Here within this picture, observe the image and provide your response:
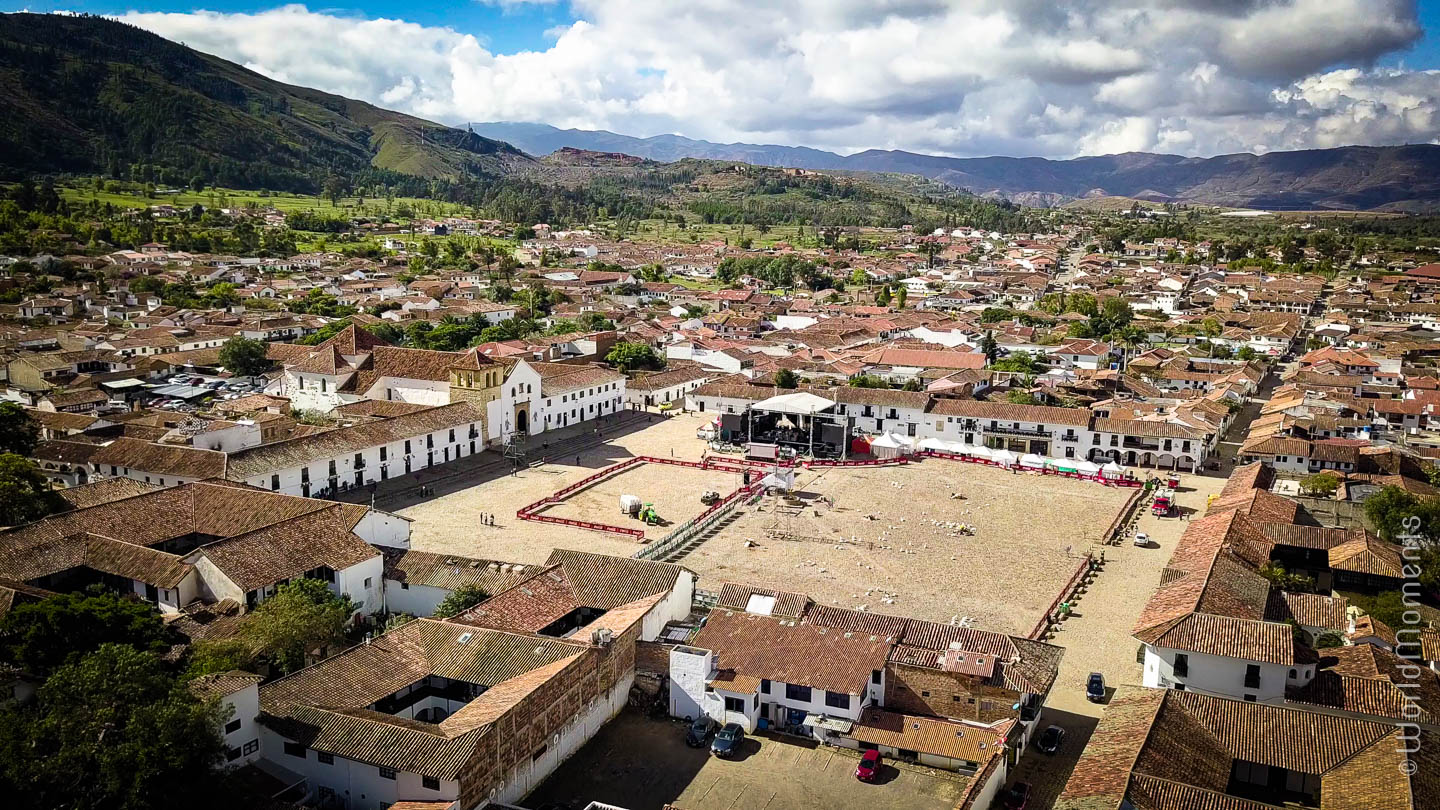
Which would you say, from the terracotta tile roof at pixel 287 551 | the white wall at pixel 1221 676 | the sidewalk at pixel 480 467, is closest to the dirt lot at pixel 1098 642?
the white wall at pixel 1221 676

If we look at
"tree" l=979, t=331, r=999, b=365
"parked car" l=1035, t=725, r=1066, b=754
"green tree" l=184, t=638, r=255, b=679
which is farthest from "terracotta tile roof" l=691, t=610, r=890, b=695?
"tree" l=979, t=331, r=999, b=365

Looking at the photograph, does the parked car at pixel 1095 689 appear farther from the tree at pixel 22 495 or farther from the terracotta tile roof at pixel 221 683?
the tree at pixel 22 495

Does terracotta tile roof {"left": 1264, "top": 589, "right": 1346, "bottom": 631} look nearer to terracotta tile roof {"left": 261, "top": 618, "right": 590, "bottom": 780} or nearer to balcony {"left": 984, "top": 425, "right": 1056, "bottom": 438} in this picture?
terracotta tile roof {"left": 261, "top": 618, "right": 590, "bottom": 780}

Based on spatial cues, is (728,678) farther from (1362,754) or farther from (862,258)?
(862,258)

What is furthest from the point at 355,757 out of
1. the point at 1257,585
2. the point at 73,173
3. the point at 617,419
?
the point at 73,173

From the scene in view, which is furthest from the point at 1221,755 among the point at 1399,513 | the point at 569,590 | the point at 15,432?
the point at 15,432

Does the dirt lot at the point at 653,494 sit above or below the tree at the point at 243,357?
below
